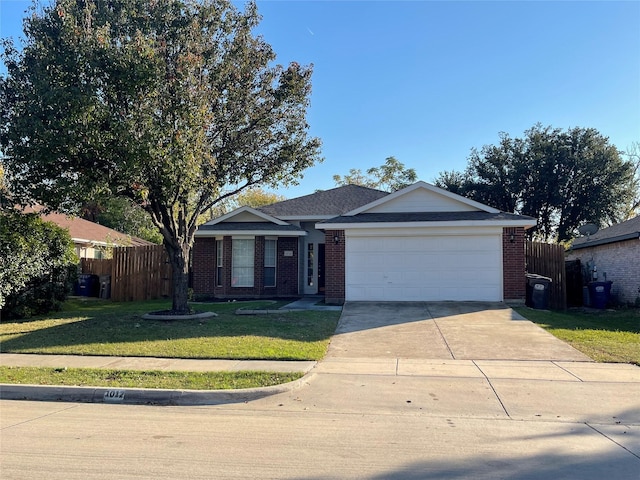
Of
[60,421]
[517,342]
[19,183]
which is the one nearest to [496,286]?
[517,342]

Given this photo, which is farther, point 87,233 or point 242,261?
point 87,233

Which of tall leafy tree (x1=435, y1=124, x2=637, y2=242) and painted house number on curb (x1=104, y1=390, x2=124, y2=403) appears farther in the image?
tall leafy tree (x1=435, y1=124, x2=637, y2=242)

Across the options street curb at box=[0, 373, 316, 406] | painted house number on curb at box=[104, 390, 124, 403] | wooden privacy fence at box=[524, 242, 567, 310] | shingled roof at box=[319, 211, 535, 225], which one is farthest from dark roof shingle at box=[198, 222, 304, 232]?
painted house number on curb at box=[104, 390, 124, 403]

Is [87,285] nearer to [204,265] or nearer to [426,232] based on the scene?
[204,265]

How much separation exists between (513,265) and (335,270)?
5.63 m

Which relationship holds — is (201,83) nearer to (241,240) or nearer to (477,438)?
(241,240)

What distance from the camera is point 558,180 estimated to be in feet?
88.7

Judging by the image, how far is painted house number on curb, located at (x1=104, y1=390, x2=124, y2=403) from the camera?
6.52m

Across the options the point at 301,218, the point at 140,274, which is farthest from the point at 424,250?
the point at 140,274

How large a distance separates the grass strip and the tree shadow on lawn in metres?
1.30

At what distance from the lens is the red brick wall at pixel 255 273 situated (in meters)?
18.6

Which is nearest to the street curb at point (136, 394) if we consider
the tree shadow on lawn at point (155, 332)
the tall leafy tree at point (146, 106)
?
the tree shadow on lawn at point (155, 332)

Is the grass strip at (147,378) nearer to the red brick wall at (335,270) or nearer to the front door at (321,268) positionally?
the red brick wall at (335,270)

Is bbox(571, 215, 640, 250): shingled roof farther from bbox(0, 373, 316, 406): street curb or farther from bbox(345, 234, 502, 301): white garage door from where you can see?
bbox(0, 373, 316, 406): street curb
